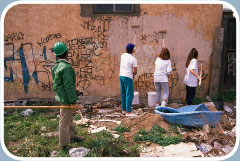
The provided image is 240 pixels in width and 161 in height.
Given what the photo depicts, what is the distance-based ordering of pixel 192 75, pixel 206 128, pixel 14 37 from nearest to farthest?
pixel 206 128 → pixel 192 75 → pixel 14 37

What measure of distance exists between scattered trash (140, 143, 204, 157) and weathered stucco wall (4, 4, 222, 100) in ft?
11.6

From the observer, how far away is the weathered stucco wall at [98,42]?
7.83 metres

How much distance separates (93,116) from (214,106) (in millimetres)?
3649

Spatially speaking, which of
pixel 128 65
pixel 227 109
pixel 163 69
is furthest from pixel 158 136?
pixel 227 109

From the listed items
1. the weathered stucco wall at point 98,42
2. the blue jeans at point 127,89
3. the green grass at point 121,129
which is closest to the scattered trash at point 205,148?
the green grass at point 121,129

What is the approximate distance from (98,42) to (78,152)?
4.44 m

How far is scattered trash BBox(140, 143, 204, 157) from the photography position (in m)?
4.52

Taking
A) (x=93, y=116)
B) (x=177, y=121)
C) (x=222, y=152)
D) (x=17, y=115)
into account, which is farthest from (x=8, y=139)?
(x=222, y=152)

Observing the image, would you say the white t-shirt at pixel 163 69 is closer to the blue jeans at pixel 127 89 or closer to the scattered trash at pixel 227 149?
the blue jeans at pixel 127 89

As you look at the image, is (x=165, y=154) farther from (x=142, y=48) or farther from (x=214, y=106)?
(x=142, y=48)

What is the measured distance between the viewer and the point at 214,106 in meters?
7.22

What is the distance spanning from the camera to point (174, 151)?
4.63m

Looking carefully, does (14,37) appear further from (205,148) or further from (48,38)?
(205,148)

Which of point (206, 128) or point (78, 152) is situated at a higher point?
point (206, 128)
